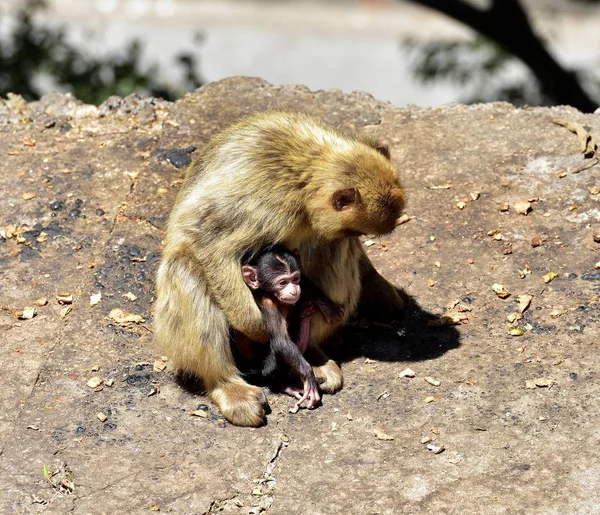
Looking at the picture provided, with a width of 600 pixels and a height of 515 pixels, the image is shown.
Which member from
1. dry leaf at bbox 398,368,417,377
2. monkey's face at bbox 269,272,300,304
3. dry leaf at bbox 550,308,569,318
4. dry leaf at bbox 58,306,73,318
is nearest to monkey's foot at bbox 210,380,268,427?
monkey's face at bbox 269,272,300,304

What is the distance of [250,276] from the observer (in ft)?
18.6

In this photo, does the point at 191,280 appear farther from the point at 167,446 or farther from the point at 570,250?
the point at 570,250

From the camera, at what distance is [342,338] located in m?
6.38

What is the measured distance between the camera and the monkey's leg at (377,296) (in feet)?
21.0

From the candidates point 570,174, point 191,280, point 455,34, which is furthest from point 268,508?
point 455,34

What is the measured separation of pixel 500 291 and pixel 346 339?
1.01m

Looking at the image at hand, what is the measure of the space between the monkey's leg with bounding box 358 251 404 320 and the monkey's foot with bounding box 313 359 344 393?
63 centimetres

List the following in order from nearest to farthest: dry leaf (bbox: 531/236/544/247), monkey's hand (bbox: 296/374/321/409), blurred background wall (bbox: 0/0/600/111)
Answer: monkey's hand (bbox: 296/374/321/409) → dry leaf (bbox: 531/236/544/247) → blurred background wall (bbox: 0/0/600/111)

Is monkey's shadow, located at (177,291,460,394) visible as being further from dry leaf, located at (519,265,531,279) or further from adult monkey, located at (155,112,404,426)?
dry leaf, located at (519,265,531,279)

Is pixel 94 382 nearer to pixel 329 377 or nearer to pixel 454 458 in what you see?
pixel 329 377

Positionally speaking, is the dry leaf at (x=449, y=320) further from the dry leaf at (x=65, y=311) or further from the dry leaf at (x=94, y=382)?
the dry leaf at (x=65, y=311)

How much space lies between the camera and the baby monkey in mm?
5598

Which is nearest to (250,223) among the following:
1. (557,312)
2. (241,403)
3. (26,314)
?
(241,403)

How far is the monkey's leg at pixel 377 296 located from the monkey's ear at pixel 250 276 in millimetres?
964
